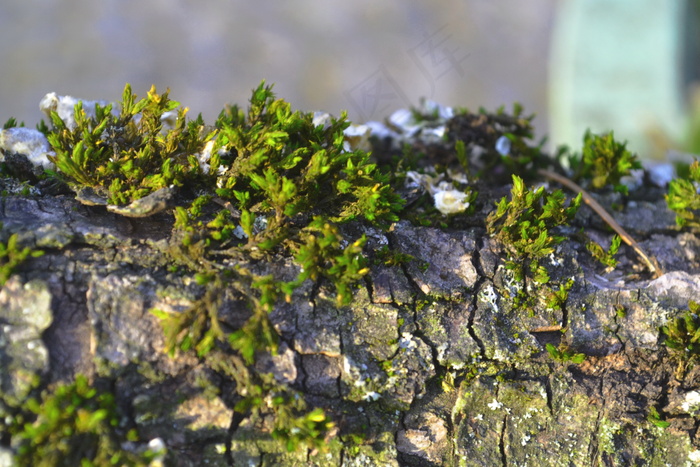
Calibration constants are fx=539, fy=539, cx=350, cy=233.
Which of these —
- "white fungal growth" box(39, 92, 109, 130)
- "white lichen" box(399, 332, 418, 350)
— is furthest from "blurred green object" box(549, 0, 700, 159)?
"white fungal growth" box(39, 92, 109, 130)

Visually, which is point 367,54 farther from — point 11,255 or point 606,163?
point 11,255

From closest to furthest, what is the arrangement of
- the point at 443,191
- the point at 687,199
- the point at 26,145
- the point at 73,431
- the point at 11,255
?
the point at 73,431 < the point at 11,255 < the point at 26,145 < the point at 443,191 < the point at 687,199

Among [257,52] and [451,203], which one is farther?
[257,52]

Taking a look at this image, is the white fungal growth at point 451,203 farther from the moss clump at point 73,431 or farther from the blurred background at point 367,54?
the blurred background at point 367,54

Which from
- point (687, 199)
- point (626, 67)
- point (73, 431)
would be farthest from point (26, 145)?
point (626, 67)

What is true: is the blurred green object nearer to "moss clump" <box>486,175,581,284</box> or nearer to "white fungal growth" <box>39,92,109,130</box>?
"moss clump" <box>486,175,581,284</box>

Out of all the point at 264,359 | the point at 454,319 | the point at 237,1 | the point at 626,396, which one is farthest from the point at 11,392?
the point at 237,1

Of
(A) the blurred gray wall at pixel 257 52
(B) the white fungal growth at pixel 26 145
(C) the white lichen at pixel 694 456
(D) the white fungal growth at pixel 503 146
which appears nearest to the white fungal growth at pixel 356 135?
(D) the white fungal growth at pixel 503 146
